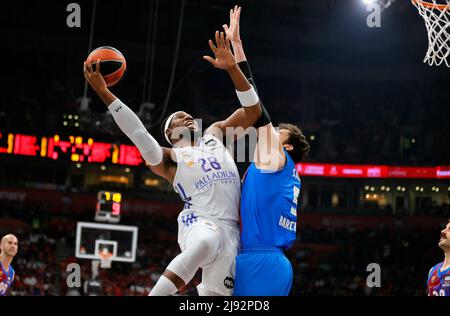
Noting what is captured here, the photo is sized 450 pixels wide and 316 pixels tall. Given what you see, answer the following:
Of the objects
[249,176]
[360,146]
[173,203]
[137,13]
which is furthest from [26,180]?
[249,176]

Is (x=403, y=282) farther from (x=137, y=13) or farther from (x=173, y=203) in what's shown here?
(x=137, y=13)

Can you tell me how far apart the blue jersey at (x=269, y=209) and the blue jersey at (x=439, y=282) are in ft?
8.71

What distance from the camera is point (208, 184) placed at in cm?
425

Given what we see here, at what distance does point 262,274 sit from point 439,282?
296 centimetres

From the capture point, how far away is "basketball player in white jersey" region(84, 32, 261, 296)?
387 cm

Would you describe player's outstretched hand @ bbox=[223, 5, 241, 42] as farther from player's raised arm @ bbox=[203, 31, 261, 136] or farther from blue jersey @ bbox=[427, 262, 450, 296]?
blue jersey @ bbox=[427, 262, 450, 296]

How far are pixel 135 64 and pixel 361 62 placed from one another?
8.67 m

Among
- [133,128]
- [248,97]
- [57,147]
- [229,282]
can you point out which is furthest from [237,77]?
[57,147]

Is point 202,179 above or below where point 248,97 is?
below

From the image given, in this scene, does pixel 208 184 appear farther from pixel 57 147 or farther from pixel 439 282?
pixel 57 147

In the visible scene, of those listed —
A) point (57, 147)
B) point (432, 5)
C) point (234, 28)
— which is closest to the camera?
point (234, 28)

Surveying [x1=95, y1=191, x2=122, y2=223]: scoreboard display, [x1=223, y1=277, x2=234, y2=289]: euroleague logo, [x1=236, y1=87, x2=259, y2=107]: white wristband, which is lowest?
[x1=95, y1=191, x2=122, y2=223]: scoreboard display

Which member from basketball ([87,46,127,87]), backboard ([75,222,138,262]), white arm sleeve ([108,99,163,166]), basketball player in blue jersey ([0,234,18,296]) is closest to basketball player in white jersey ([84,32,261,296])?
white arm sleeve ([108,99,163,166])
